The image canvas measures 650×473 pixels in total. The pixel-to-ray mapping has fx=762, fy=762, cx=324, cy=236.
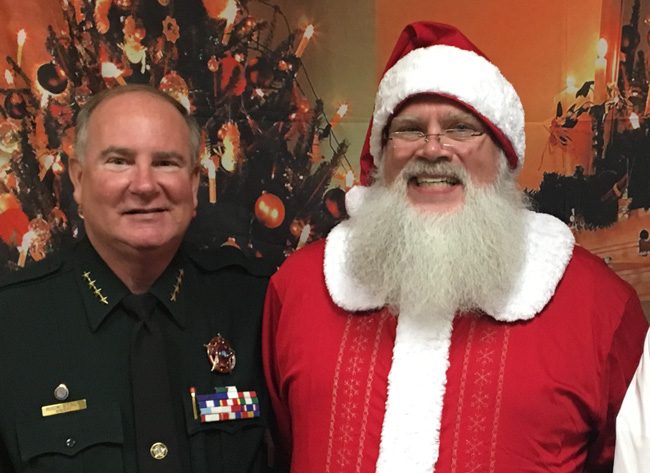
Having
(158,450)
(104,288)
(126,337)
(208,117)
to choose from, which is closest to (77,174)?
(104,288)

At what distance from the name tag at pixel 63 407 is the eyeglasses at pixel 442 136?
799mm

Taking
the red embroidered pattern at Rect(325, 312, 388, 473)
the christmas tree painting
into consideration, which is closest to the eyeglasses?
the red embroidered pattern at Rect(325, 312, 388, 473)

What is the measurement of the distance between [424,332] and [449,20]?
0.98 meters

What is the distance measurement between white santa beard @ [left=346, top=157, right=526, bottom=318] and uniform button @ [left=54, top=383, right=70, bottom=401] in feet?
1.96

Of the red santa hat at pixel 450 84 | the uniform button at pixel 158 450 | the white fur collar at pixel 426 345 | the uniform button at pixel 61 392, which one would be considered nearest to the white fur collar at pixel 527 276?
the white fur collar at pixel 426 345

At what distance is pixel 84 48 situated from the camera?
1.76 m

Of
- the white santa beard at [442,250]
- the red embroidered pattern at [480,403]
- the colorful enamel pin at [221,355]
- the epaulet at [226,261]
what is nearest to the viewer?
the red embroidered pattern at [480,403]

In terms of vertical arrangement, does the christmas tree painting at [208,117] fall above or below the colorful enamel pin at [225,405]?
above

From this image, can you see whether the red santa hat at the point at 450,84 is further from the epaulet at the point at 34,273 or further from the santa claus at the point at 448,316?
the epaulet at the point at 34,273

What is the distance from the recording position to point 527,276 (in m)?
1.46

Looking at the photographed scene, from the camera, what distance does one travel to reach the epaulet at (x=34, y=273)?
1506mm

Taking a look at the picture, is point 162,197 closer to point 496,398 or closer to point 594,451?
point 496,398

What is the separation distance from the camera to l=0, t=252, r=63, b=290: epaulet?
1506mm

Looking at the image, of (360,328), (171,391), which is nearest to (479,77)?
(360,328)
